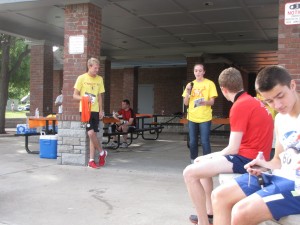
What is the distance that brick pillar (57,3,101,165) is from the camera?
7.61 m

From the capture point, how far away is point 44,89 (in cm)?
1348

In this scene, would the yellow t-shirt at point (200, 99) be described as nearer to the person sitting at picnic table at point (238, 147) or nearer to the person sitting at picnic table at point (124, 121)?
the person sitting at picnic table at point (238, 147)

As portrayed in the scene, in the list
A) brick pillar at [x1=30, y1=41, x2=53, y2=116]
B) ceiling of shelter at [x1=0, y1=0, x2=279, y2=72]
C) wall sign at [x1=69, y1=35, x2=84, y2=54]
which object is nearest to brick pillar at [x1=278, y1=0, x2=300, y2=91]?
ceiling of shelter at [x1=0, y1=0, x2=279, y2=72]

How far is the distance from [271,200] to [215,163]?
100cm

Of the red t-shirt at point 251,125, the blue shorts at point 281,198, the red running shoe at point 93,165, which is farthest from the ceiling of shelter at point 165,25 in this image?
the blue shorts at point 281,198

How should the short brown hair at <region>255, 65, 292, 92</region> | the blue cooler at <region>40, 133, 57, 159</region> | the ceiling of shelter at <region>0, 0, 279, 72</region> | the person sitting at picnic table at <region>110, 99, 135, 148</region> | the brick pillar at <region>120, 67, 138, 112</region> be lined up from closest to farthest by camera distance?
the short brown hair at <region>255, 65, 292, 92</region>, the blue cooler at <region>40, 133, 57, 159</region>, the ceiling of shelter at <region>0, 0, 279, 72</region>, the person sitting at picnic table at <region>110, 99, 135, 148</region>, the brick pillar at <region>120, 67, 138, 112</region>

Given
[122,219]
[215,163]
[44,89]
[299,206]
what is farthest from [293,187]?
[44,89]

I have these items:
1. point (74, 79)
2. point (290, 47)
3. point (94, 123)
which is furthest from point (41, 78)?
point (290, 47)

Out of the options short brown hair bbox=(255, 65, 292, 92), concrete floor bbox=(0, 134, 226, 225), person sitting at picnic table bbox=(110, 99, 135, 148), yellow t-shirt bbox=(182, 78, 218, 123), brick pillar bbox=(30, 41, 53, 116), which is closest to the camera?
short brown hair bbox=(255, 65, 292, 92)

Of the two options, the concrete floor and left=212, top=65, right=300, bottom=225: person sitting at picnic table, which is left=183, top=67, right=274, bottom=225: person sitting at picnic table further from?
the concrete floor

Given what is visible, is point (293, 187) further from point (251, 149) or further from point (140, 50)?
point (140, 50)

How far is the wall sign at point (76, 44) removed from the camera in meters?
7.69

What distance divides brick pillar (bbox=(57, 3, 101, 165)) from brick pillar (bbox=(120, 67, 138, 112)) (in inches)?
476

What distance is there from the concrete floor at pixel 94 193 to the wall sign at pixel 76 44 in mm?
2284
